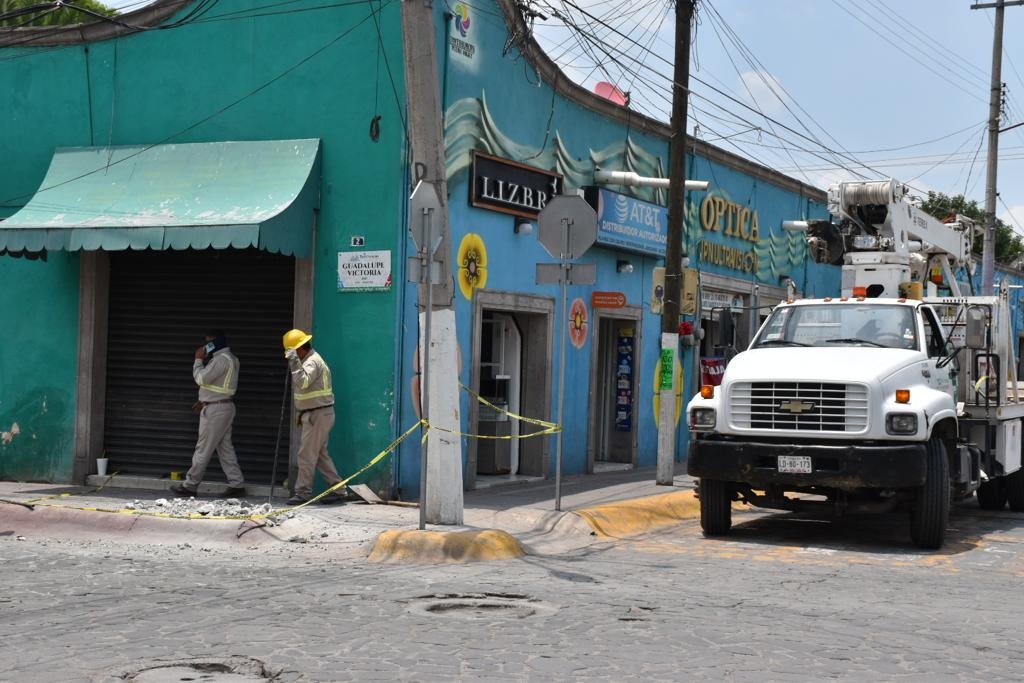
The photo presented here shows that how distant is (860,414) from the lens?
11.2 metres

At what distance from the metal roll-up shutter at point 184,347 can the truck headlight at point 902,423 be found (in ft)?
21.5

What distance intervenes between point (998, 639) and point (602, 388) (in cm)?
1177

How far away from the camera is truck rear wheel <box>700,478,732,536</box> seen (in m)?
12.1

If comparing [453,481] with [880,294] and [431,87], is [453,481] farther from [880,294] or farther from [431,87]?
[880,294]

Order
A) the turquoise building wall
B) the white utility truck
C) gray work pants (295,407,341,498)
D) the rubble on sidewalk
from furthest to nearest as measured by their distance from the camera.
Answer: the turquoise building wall
gray work pants (295,407,341,498)
the rubble on sidewalk
the white utility truck

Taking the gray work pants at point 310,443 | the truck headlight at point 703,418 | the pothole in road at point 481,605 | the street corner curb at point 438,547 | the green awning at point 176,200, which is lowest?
the pothole in road at point 481,605

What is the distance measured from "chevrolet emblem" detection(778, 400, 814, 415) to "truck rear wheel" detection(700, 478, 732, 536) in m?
1.08

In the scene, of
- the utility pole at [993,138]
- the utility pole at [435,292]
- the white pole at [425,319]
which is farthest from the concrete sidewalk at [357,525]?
the utility pole at [993,138]

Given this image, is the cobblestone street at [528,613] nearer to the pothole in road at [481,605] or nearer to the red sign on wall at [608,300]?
the pothole in road at [481,605]

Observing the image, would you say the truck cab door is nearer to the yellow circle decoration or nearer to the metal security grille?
the metal security grille

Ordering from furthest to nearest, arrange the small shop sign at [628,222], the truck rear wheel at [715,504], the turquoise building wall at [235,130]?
the small shop sign at [628,222], the turquoise building wall at [235,130], the truck rear wheel at [715,504]

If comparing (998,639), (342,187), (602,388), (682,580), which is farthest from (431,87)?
(602,388)

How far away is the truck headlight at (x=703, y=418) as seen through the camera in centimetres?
1194

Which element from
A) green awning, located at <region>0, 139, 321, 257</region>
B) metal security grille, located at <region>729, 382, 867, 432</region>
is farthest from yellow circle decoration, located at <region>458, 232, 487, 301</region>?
metal security grille, located at <region>729, 382, 867, 432</region>
